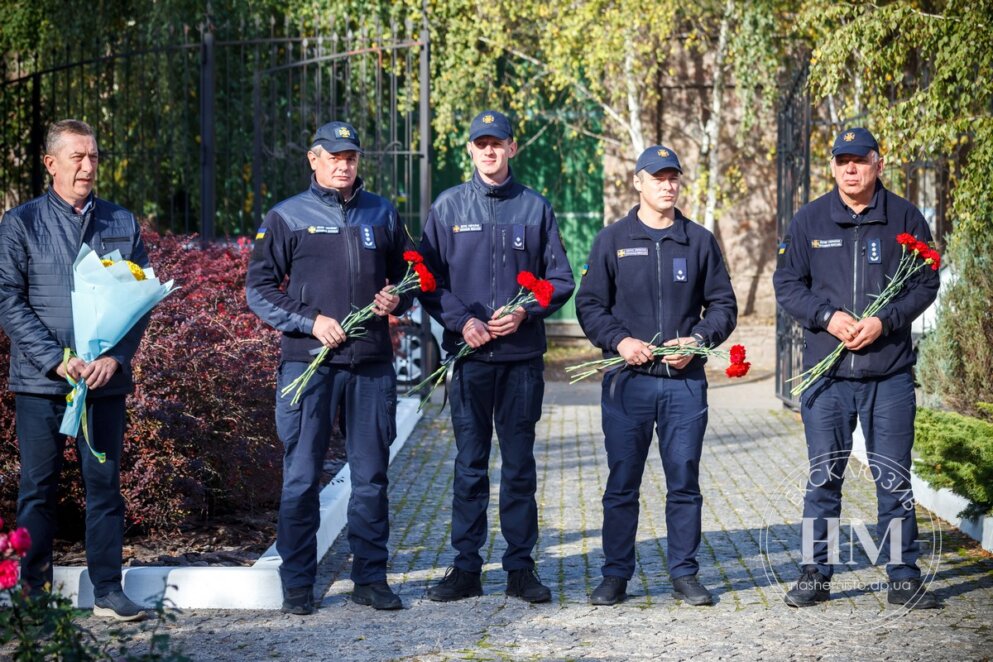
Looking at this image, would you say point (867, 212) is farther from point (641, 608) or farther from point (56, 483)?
point (56, 483)

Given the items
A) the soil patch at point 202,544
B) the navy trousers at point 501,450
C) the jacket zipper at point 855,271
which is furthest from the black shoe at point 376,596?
the jacket zipper at point 855,271

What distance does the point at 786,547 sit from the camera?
686cm

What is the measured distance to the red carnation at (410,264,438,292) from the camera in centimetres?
573

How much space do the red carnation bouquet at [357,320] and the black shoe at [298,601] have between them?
2.78 ft

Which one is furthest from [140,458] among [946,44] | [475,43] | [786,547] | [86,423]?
[475,43]

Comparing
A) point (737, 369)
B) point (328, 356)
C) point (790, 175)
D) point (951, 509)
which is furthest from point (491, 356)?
point (790, 175)

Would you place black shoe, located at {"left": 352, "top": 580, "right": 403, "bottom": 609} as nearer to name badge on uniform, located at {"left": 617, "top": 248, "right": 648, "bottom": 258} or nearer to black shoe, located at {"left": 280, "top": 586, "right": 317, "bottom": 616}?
black shoe, located at {"left": 280, "top": 586, "right": 317, "bottom": 616}

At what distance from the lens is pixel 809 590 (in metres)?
5.80

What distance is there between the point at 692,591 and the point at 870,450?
40.9 inches

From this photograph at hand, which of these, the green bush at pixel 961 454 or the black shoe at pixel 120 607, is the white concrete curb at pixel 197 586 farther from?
the green bush at pixel 961 454

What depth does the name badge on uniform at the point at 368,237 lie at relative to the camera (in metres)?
5.89

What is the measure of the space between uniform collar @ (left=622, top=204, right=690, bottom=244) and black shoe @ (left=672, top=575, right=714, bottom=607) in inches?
61.4

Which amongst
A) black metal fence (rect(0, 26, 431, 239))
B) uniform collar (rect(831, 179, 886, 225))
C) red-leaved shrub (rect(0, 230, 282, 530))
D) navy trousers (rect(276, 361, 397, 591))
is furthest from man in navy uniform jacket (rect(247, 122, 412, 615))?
black metal fence (rect(0, 26, 431, 239))

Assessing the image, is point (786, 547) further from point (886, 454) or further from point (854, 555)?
point (886, 454)
